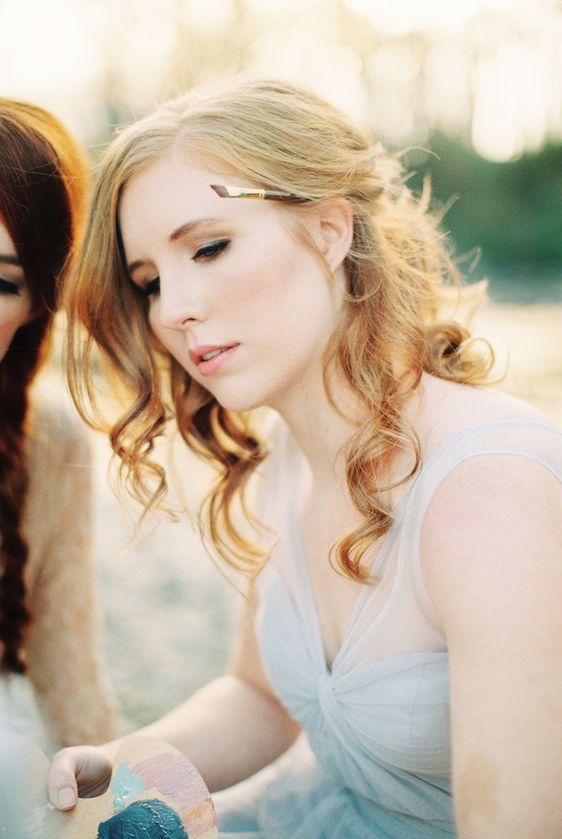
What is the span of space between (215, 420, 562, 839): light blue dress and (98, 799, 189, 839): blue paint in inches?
16.2

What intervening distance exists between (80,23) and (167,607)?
127 inches

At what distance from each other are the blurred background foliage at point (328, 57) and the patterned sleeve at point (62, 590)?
83 centimetres

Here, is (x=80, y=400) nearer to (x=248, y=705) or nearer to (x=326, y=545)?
(x=326, y=545)

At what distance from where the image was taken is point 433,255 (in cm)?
206

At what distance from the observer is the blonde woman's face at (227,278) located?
1684 mm

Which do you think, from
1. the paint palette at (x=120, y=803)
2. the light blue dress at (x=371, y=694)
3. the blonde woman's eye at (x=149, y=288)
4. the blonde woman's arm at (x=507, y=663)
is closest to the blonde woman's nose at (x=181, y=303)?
the blonde woman's eye at (x=149, y=288)

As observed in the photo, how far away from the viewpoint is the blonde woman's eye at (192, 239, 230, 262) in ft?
5.57

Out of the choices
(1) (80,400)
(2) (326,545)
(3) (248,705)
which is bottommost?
(3) (248,705)

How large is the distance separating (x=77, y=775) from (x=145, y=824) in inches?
7.1

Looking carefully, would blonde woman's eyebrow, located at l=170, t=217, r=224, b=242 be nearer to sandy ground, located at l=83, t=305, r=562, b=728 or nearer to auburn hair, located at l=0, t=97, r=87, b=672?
auburn hair, located at l=0, t=97, r=87, b=672

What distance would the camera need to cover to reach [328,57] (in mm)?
4664

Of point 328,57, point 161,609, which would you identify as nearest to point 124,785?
point 161,609

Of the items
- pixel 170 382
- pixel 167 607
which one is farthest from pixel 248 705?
pixel 167 607

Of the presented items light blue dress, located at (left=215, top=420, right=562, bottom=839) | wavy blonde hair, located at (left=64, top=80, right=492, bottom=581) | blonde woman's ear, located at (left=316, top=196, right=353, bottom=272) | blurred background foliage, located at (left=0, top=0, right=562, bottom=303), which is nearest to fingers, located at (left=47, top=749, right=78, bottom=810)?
light blue dress, located at (left=215, top=420, right=562, bottom=839)
